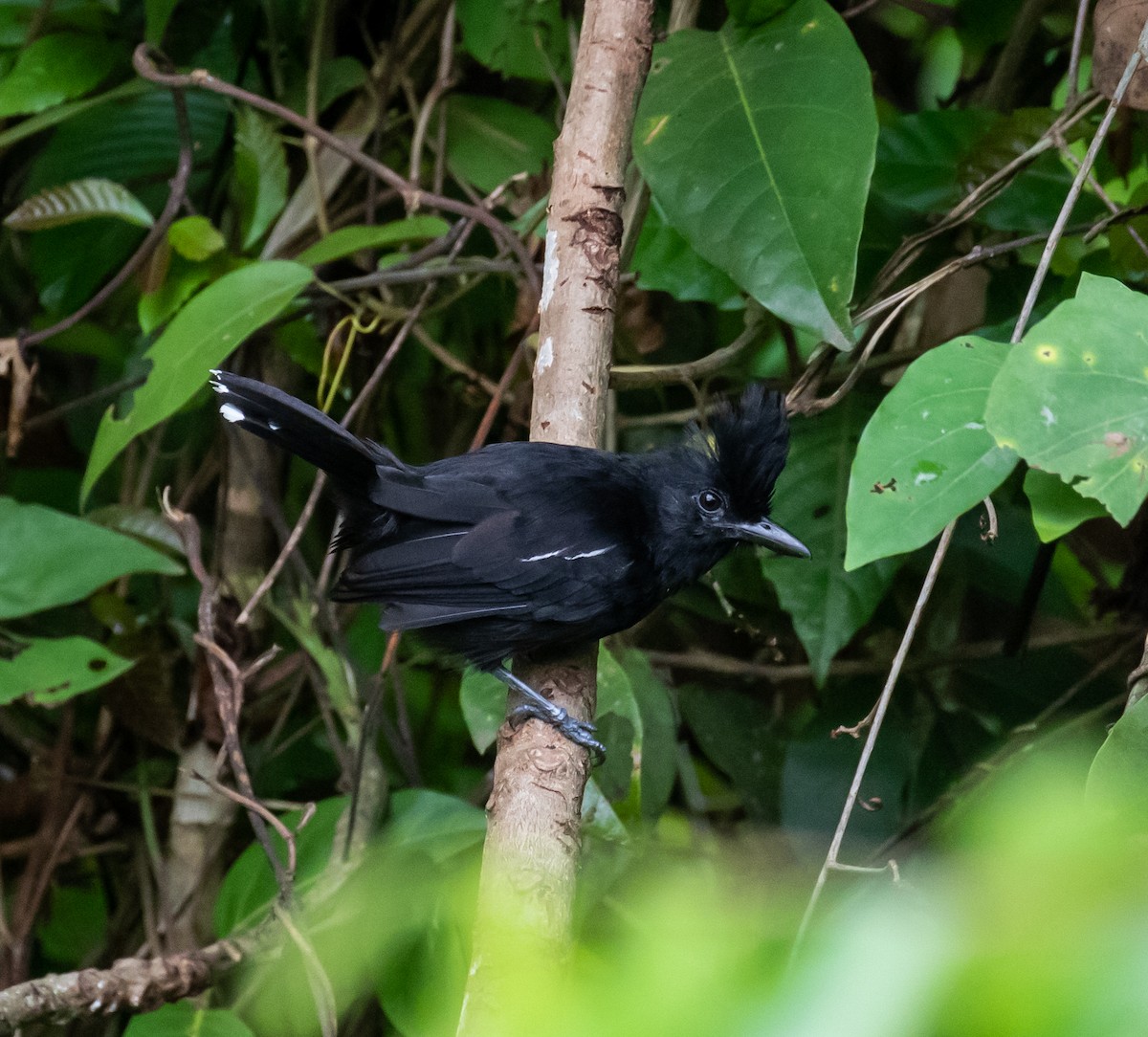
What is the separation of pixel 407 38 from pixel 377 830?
2.08m

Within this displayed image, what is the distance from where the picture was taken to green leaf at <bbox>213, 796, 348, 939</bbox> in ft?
8.25

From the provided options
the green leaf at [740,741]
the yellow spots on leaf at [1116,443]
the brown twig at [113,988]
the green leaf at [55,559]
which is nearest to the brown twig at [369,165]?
the green leaf at [55,559]

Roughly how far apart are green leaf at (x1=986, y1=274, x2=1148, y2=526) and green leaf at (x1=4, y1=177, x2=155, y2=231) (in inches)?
85.0

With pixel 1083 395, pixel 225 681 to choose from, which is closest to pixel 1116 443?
pixel 1083 395

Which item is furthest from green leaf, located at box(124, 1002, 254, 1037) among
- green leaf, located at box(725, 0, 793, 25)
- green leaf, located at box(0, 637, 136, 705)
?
green leaf, located at box(725, 0, 793, 25)

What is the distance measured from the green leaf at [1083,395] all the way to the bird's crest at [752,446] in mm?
816

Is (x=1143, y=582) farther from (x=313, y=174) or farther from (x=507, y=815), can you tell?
(x=313, y=174)

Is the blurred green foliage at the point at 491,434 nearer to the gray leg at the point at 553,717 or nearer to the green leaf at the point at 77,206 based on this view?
the green leaf at the point at 77,206

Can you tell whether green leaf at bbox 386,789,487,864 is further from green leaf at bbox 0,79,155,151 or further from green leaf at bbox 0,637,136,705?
green leaf at bbox 0,79,155,151

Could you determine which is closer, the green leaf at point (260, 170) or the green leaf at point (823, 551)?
the green leaf at point (823, 551)

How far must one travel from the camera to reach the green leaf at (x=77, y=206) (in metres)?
2.83

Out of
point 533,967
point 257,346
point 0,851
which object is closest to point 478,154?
point 257,346

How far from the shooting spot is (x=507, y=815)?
5.50 ft

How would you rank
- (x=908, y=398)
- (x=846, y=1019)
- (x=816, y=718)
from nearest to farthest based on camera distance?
(x=846, y=1019), (x=908, y=398), (x=816, y=718)
